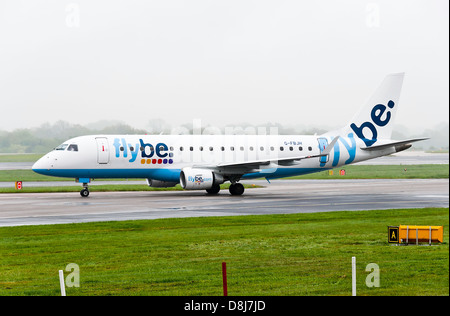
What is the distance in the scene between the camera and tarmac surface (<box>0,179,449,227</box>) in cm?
3306

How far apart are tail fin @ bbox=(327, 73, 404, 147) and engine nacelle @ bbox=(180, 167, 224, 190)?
12.9m

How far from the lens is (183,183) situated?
145 feet

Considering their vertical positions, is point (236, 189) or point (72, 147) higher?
point (72, 147)

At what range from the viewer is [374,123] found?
171 ft

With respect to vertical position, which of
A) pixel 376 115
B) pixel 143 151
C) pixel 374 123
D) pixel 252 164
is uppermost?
pixel 376 115

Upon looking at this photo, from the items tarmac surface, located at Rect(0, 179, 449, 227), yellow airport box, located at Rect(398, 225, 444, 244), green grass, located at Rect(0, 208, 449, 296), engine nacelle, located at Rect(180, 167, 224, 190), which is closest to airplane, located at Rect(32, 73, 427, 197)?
engine nacelle, located at Rect(180, 167, 224, 190)

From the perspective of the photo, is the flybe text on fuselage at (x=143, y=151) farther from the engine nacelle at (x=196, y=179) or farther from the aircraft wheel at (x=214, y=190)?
the aircraft wheel at (x=214, y=190)

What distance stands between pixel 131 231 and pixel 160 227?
5.42ft

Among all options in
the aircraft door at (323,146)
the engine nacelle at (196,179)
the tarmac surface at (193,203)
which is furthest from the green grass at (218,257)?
the aircraft door at (323,146)

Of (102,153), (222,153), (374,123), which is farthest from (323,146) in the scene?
(102,153)

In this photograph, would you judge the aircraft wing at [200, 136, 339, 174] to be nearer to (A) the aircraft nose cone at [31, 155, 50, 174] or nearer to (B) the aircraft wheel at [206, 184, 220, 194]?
(B) the aircraft wheel at [206, 184, 220, 194]

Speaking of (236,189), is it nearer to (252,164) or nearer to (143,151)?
(252,164)

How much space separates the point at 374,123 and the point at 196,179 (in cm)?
Answer: 1618
